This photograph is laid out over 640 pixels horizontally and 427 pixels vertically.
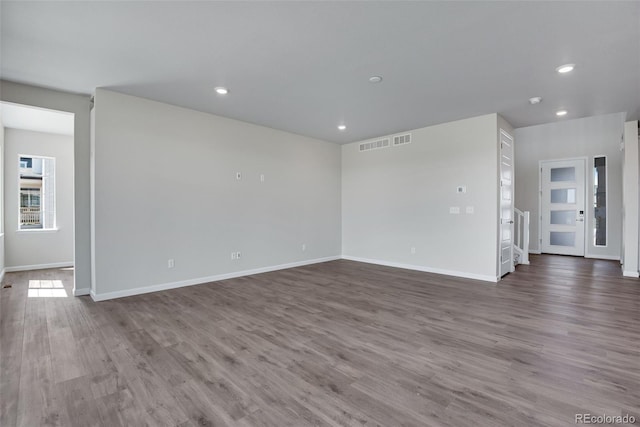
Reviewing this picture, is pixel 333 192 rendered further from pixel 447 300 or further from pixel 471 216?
pixel 447 300

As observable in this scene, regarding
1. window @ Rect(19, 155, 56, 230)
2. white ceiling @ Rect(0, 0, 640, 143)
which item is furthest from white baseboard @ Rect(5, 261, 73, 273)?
white ceiling @ Rect(0, 0, 640, 143)

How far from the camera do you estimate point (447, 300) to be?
13.2 ft

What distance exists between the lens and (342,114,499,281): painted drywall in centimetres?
513

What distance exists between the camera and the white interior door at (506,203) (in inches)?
207

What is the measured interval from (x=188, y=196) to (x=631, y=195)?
24.8 feet

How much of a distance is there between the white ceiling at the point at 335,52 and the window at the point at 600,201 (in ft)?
10.2

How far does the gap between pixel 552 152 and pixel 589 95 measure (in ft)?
14.1

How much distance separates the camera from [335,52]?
9.89ft

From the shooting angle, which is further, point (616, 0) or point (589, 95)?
point (589, 95)

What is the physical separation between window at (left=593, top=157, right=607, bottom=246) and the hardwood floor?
3.67 meters

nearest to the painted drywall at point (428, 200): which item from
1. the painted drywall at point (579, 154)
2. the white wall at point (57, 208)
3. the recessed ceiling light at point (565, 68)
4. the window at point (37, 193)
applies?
the recessed ceiling light at point (565, 68)

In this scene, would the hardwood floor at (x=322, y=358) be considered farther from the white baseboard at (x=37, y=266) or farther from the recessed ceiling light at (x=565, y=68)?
the recessed ceiling light at (x=565, y=68)

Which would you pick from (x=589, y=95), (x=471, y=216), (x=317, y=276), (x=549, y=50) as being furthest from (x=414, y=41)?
(x=317, y=276)

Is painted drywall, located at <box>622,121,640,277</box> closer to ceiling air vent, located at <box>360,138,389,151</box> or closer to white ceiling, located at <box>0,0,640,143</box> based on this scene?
white ceiling, located at <box>0,0,640,143</box>
